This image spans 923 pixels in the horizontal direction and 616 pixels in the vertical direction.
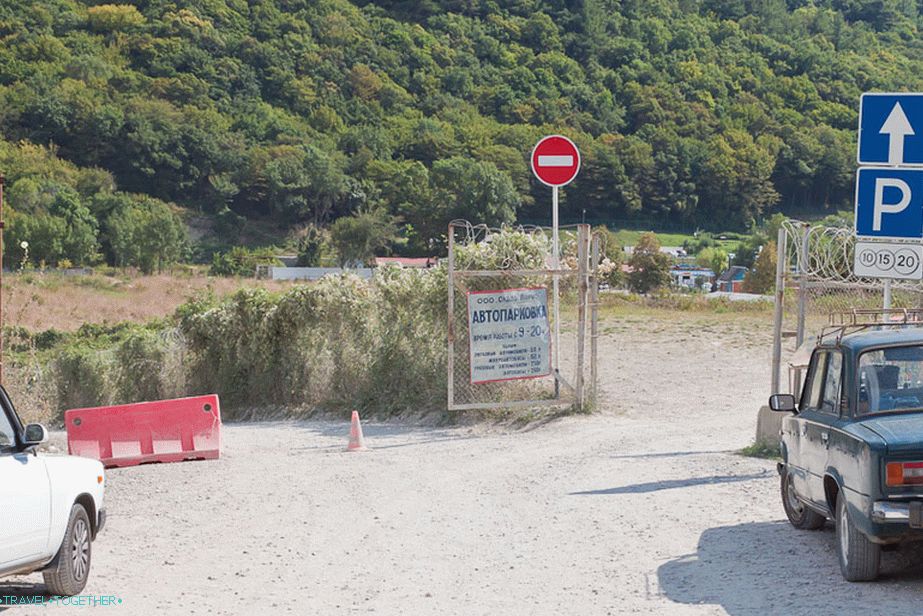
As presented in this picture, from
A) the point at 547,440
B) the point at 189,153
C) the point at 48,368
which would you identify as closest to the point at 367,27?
the point at 189,153

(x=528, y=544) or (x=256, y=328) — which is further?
(x=256, y=328)

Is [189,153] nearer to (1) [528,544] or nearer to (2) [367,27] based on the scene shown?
(2) [367,27]

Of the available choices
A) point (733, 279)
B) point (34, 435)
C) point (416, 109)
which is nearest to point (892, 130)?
point (34, 435)

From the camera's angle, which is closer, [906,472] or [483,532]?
[906,472]

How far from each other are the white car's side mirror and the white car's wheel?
2.07 ft

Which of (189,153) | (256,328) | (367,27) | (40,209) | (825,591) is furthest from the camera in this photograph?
(367,27)

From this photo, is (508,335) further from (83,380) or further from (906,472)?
(83,380)

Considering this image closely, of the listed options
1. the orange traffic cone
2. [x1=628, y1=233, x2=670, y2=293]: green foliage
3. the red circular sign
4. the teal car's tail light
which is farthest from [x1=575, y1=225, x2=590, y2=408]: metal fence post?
[x1=628, y1=233, x2=670, y2=293]: green foliage

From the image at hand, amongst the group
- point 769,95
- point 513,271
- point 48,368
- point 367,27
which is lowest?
point 48,368

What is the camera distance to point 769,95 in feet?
428

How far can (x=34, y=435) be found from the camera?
7598 millimetres

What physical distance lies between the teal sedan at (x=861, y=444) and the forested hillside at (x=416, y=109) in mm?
80418

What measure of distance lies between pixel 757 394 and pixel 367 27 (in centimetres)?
13715

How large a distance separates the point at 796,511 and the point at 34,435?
5623 millimetres
